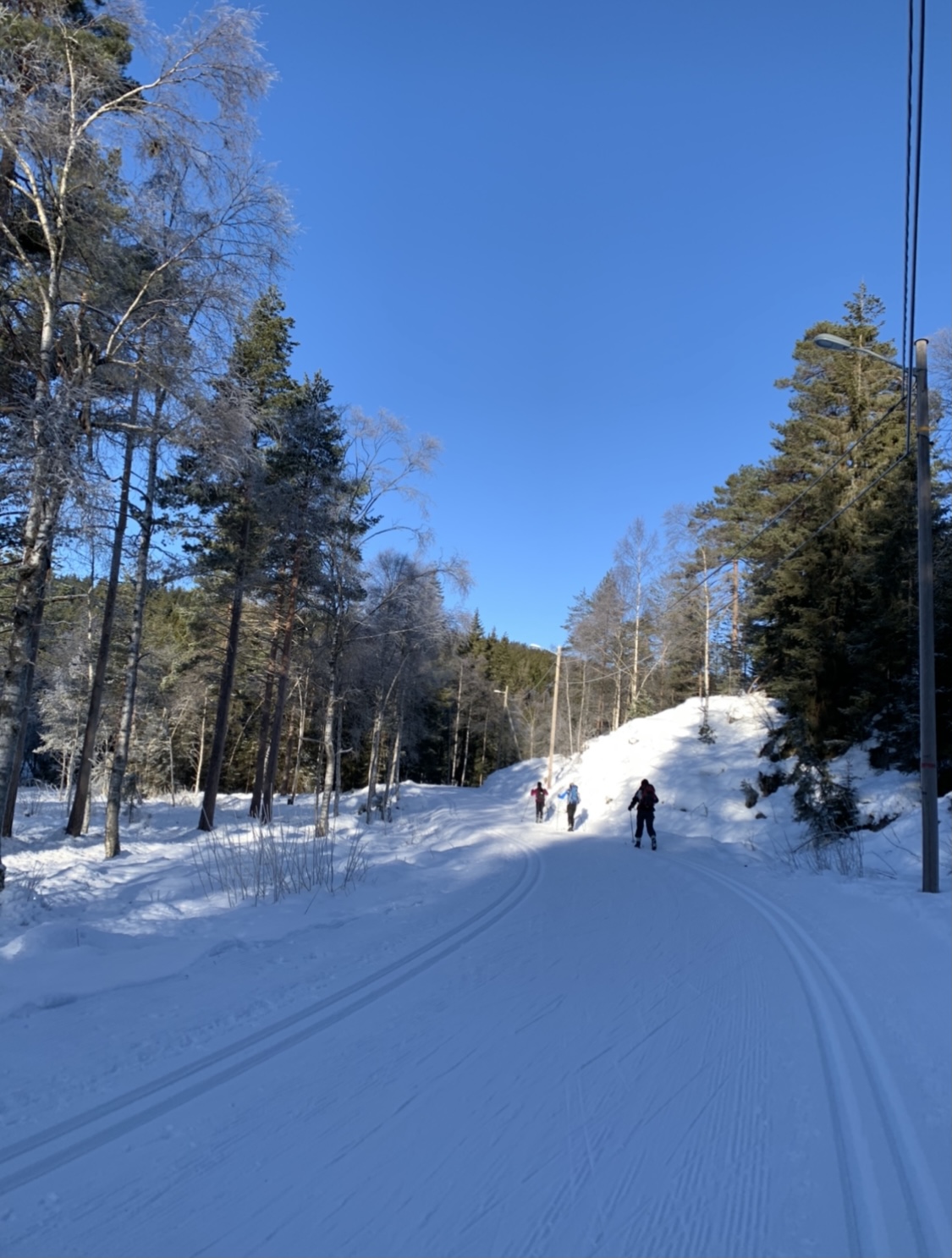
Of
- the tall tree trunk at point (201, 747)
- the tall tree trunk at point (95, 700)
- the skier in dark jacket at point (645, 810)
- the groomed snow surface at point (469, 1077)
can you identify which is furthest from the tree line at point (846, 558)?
the tall tree trunk at point (201, 747)

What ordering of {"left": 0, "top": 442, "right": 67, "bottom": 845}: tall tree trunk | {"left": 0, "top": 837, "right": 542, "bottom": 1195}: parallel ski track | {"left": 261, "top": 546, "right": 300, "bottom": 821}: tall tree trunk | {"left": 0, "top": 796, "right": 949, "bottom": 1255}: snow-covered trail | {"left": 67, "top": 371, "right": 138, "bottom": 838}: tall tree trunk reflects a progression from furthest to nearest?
{"left": 261, "top": 546, "right": 300, "bottom": 821}: tall tree trunk, {"left": 67, "top": 371, "right": 138, "bottom": 838}: tall tree trunk, {"left": 0, "top": 442, "right": 67, "bottom": 845}: tall tree trunk, {"left": 0, "top": 837, "right": 542, "bottom": 1195}: parallel ski track, {"left": 0, "top": 796, "right": 949, "bottom": 1255}: snow-covered trail

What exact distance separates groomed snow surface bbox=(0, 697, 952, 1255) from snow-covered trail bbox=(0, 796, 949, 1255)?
0.01 metres

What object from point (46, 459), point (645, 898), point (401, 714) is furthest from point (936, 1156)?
point (401, 714)

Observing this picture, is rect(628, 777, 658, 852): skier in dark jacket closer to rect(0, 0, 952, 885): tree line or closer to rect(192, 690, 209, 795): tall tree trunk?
rect(0, 0, 952, 885): tree line

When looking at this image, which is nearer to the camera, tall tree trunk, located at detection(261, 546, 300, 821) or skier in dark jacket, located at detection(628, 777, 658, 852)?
skier in dark jacket, located at detection(628, 777, 658, 852)

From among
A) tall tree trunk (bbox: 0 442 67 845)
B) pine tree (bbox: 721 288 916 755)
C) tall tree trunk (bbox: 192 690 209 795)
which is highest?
pine tree (bbox: 721 288 916 755)

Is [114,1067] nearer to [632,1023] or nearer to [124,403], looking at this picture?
[632,1023]

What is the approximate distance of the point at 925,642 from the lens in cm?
1048

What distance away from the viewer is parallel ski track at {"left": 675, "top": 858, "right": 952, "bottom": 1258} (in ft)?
8.67

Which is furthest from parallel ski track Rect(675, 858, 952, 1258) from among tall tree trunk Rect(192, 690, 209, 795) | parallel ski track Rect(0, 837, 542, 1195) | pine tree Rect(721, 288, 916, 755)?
tall tree trunk Rect(192, 690, 209, 795)

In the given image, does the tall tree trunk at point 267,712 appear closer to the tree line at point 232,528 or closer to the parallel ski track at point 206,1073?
the tree line at point 232,528

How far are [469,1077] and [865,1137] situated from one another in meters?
1.95

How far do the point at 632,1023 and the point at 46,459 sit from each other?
25.2 ft

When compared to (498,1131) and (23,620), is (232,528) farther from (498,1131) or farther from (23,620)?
(498,1131)
